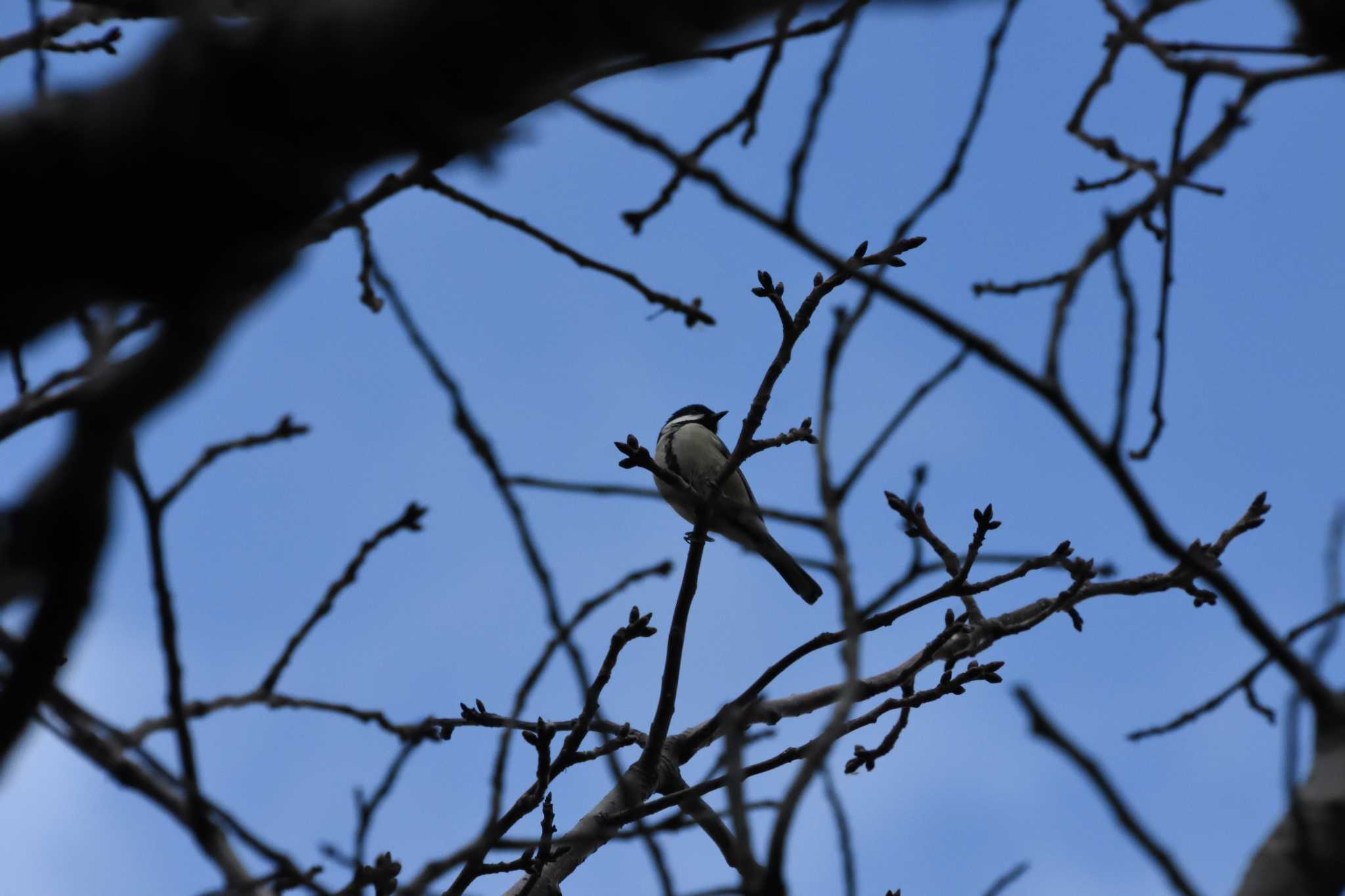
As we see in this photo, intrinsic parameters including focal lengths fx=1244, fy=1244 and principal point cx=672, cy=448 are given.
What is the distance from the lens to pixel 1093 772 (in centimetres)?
143

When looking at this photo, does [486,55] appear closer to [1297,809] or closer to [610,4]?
[610,4]

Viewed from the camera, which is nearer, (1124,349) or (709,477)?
(1124,349)

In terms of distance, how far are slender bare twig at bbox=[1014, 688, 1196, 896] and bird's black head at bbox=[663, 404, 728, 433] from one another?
8632 millimetres

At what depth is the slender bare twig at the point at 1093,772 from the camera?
1432 millimetres

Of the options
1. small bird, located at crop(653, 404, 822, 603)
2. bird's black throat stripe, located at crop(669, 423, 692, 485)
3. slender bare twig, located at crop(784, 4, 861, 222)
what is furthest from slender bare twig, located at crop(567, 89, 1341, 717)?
bird's black throat stripe, located at crop(669, 423, 692, 485)

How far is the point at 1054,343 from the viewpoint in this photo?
178cm

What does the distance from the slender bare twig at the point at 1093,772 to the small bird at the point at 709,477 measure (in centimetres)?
513

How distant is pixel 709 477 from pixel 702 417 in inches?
86.2

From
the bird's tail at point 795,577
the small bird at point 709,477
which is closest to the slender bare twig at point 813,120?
the small bird at point 709,477

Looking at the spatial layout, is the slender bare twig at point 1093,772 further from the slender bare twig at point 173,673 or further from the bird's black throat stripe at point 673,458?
the bird's black throat stripe at point 673,458

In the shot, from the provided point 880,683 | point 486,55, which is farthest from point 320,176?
point 880,683

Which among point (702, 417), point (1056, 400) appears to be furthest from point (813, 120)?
point (702, 417)

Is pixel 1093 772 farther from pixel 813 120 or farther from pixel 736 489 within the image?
pixel 736 489

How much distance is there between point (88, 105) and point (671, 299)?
73.7 inches
